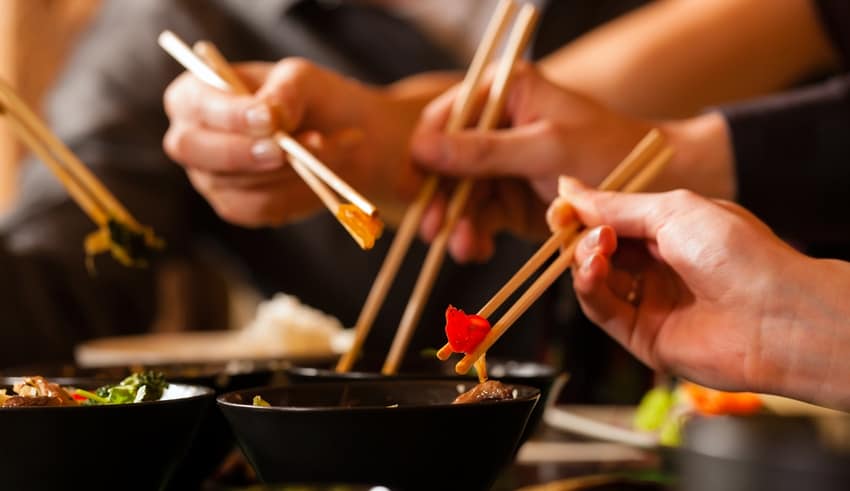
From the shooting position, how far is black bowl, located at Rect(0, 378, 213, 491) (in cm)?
69

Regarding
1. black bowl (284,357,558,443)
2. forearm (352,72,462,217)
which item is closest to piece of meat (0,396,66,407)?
black bowl (284,357,558,443)

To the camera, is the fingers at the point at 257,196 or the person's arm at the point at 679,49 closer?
the fingers at the point at 257,196

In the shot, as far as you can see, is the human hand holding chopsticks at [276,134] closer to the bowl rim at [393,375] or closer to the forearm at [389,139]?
the forearm at [389,139]

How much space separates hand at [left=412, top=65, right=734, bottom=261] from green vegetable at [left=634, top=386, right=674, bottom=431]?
0.31m

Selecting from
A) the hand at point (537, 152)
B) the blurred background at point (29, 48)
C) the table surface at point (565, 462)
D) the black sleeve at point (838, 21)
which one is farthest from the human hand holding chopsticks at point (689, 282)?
the blurred background at point (29, 48)

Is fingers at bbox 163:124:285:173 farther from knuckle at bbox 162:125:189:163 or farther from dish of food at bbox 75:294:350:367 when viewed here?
dish of food at bbox 75:294:350:367

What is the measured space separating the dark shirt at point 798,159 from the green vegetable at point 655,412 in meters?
0.33

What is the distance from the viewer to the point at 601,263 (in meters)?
0.93

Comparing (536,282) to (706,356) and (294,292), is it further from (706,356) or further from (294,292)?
(294,292)

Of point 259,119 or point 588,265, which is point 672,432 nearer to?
point 588,265

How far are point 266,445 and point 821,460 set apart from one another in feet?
1.68

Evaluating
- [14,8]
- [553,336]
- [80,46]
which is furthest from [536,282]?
[14,8]

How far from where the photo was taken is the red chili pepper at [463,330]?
789 millimetres

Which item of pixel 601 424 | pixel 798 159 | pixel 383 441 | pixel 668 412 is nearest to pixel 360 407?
pixel 383 441
